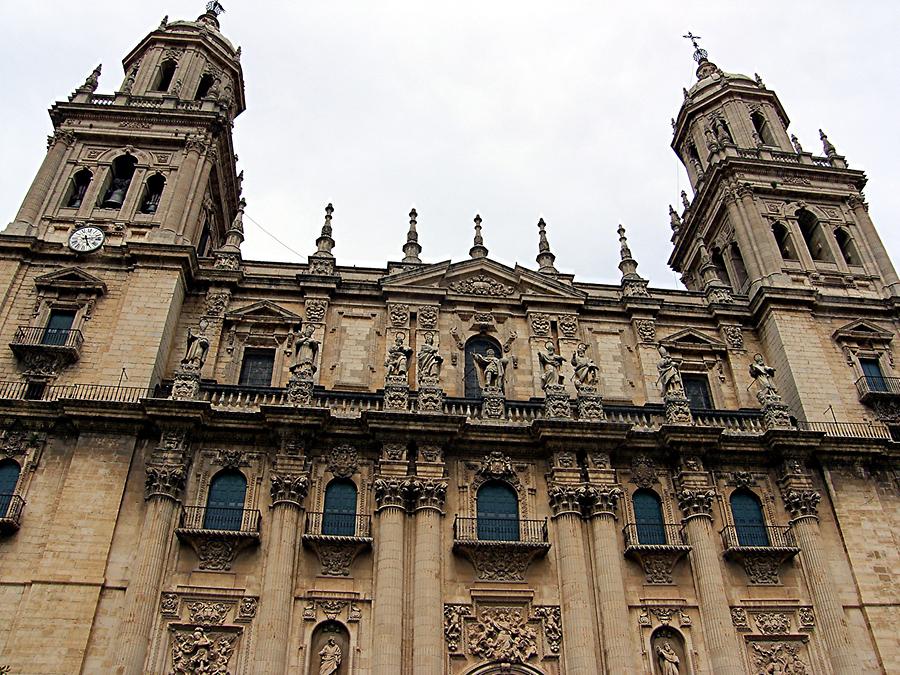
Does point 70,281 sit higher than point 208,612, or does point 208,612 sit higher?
point 70,281

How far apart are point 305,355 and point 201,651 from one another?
8.79 m

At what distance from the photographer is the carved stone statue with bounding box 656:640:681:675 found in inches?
811

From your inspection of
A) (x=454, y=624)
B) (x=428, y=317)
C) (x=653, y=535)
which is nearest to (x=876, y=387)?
(x=653, y=535)

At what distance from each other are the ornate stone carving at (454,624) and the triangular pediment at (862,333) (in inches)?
651

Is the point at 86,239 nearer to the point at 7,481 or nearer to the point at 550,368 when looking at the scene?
the point at 7,481

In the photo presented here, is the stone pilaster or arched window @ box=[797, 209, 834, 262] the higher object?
arched window @ box=[797, 209, 834, 262]

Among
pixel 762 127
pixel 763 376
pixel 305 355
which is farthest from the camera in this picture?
pixel 762 127

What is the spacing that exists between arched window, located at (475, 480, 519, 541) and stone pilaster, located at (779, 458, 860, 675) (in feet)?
26.8

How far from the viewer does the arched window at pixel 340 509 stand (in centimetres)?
2197

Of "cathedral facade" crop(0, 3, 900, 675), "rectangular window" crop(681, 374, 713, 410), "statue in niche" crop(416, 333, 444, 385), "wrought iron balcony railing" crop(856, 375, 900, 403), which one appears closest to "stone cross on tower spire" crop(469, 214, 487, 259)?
"cathedral facade" crop(0, 3, 900, 675)

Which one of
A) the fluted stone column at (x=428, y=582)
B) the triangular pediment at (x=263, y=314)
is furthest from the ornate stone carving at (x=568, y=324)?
the triangular pediment at (x=263, y=314)

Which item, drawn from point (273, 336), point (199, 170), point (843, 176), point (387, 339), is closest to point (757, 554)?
point (387, 339)

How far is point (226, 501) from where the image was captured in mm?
22234

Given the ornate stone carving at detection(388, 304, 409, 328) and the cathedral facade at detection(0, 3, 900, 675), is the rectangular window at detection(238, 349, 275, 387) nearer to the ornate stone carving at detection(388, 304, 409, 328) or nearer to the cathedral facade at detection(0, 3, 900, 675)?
the cathedral facade at detection(0, 3, 900, 675)
